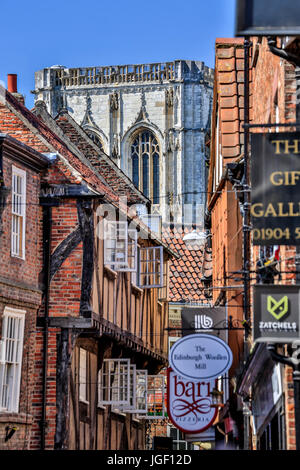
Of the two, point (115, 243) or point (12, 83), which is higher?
point (12, 83)

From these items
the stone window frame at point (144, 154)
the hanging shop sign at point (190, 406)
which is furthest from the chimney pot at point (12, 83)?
the stone window frame at point (144, 154)

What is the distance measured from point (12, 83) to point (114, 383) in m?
7.94

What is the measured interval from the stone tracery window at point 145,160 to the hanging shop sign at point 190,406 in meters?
78.2

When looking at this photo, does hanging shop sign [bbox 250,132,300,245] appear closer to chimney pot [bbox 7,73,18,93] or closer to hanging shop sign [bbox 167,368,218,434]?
hanging shop sign [bbox 167,368,218,434]

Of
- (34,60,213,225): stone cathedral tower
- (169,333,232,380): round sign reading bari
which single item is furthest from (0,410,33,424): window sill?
(34,60,213,225): stone cathedral tower

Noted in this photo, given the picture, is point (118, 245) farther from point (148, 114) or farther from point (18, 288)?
point (148, 114)

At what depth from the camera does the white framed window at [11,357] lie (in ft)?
73.3

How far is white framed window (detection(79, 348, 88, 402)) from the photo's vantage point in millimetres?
25156

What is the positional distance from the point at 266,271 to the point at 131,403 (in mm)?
11416

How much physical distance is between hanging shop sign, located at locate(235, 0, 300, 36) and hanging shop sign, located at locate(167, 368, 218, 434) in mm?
10340

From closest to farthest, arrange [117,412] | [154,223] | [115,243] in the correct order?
[115,243] < [117,412] < [154,223]

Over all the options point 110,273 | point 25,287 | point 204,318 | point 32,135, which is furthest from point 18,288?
point 32,135

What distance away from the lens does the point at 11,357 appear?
74.5 ft

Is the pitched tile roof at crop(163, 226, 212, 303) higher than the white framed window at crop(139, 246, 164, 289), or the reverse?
the pitched tile roof at crop(163, 226, 212, 303)
